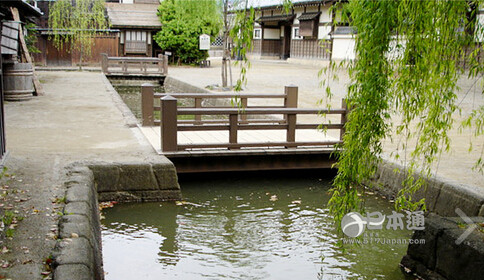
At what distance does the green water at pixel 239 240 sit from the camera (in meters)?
5.31

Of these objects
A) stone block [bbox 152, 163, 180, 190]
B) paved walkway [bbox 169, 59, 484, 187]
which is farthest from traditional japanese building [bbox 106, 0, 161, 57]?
stone block [bbox 152, 163, 180, 190]

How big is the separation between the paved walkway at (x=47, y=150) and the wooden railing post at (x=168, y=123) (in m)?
0.27

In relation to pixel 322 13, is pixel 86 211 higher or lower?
lower

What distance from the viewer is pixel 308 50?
3591cm

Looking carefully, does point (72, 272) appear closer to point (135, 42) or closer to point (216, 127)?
point (216, 127)

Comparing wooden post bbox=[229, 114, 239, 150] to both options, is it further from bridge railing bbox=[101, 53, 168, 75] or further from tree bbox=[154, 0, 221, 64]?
tree bbox=[154, 0, 221, 64]

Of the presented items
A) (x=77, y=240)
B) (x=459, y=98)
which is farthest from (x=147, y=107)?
(x=459, y=98)

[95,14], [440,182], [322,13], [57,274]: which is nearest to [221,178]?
[440,182]

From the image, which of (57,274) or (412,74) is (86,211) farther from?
(412,74)

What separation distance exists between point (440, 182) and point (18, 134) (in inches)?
279

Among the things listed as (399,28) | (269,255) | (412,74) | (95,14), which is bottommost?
(269,255)

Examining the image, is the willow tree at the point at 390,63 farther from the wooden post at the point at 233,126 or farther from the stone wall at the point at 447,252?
the wooden post at the point at 233,126

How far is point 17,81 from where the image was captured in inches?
567

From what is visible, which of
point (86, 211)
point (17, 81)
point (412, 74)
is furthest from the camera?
point (17, 81)
